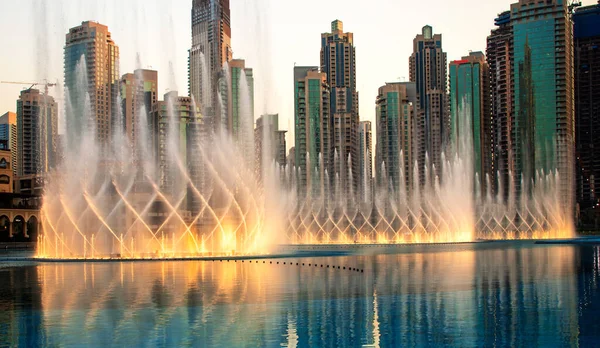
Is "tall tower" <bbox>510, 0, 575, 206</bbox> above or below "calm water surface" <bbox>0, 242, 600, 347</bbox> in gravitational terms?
above

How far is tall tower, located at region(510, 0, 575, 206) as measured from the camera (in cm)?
16525

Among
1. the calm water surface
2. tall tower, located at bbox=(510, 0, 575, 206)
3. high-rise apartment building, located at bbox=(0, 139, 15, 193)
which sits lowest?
the calm water surface

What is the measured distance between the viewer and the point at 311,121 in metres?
160

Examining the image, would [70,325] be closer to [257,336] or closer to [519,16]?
[257,336]

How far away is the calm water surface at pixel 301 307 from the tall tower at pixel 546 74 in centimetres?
13455

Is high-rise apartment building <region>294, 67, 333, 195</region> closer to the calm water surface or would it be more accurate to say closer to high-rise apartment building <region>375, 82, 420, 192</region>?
high-rise apartment building <region>375, 82, 420, 192</region>

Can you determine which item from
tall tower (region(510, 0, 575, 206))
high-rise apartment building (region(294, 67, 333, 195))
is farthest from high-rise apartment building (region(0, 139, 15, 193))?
tall tower (region(510, 0, 575, 206))

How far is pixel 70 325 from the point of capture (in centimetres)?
2098

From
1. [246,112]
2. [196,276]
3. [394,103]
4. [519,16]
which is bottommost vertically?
[196,276]

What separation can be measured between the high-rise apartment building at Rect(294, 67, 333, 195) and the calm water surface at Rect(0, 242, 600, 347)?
395 ft

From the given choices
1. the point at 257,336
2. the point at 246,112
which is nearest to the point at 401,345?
the point at 257,336

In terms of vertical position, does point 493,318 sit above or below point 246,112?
below

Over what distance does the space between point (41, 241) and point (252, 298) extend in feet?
122

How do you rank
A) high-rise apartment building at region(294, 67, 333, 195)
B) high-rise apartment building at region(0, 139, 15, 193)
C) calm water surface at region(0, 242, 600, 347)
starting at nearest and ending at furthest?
calm water surface at region(0, 242, 600, 347) → high-rise apartment building at region(0, 139, 15, 193) → high-rise apartment building at region(294, 67, 333, 195)
